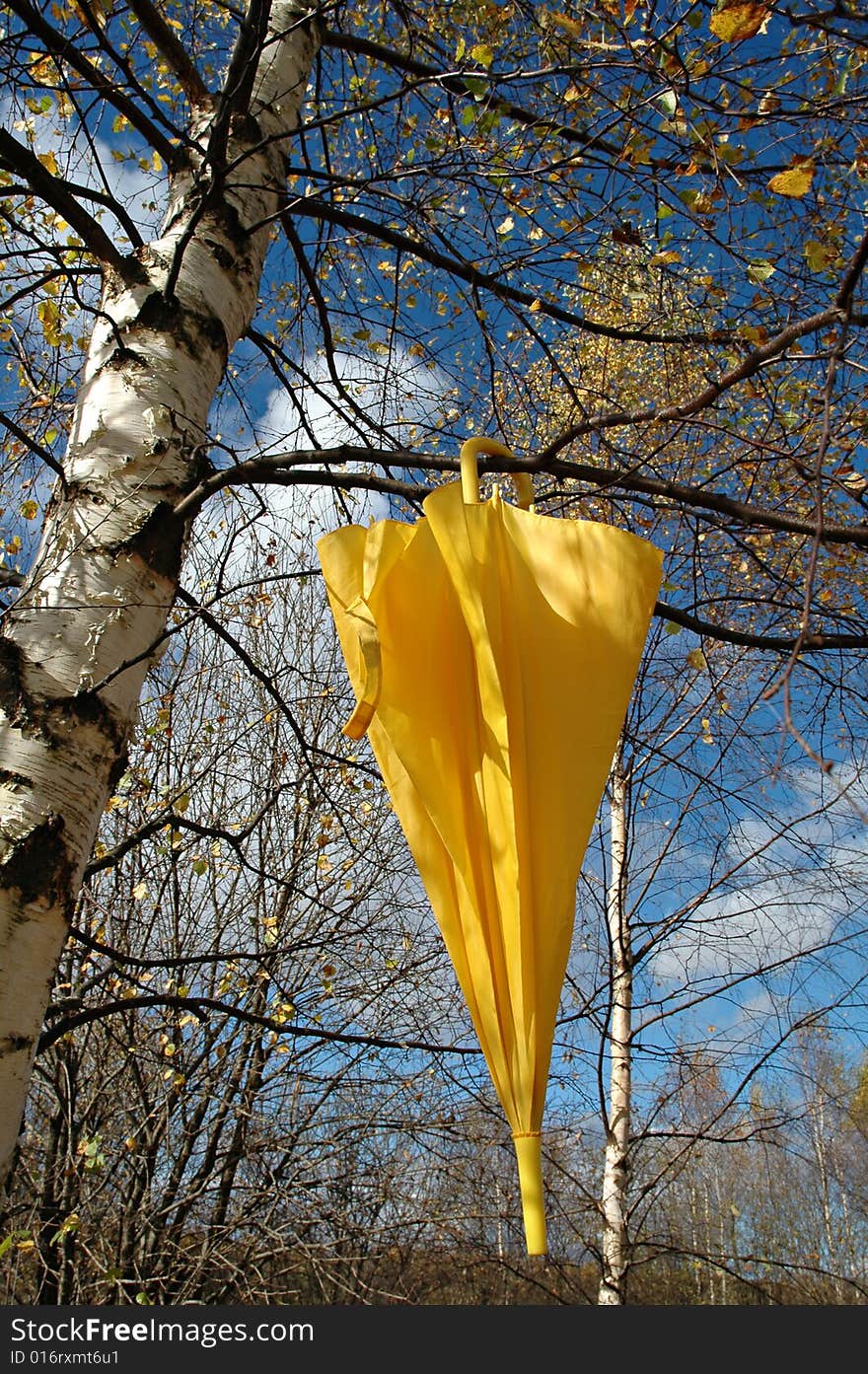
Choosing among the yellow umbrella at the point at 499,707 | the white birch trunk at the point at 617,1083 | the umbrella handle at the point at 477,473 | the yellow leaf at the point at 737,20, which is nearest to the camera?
the yellow umbrella at the point at 499,707

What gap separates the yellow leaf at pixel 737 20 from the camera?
1.53 meters

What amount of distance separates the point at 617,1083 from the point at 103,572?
162 inches

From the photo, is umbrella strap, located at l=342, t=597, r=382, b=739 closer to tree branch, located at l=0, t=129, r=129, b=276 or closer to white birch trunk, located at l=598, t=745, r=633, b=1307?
tree branch, located at l=0, t=129, r=129, b=276

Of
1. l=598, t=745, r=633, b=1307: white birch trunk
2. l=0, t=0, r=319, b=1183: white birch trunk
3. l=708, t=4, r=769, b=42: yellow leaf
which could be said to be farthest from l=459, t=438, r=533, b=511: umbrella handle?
l=598, t=745, r=633, b=1307: white birch trunk

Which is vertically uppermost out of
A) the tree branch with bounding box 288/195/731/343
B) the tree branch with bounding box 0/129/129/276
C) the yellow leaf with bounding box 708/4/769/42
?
the tree branch with bounding box 288/195/731/343

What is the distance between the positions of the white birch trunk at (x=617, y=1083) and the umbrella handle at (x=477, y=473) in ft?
10.4

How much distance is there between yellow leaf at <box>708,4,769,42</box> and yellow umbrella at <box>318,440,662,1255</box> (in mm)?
1111

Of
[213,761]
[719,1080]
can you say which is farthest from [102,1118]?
[719,1080]

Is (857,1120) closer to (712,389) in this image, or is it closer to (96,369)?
(712,389)

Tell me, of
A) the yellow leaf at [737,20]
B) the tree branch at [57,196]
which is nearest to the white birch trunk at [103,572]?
the tree branch at [57,196]

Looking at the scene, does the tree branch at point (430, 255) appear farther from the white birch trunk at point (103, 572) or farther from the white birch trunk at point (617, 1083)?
the white birch trunk at point (617, 1083)

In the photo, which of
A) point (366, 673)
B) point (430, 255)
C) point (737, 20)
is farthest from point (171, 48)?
point (366, 673)

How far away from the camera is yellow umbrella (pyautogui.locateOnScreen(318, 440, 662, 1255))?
0.96 metres

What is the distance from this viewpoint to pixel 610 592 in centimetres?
107
